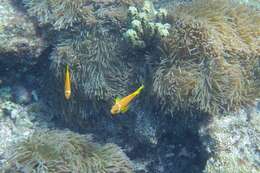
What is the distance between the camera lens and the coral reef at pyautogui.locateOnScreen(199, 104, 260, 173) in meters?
4.71

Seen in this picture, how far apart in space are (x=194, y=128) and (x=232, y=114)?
61 cm

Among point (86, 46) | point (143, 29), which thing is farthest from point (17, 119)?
point (143, 29)

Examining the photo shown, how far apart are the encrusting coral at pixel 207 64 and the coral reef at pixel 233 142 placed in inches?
7.2

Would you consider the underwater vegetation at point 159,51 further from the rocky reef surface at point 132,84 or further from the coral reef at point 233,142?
the coral reef at point 233,142

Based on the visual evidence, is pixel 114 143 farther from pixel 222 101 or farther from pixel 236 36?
pixel 236 36

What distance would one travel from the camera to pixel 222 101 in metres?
4.86

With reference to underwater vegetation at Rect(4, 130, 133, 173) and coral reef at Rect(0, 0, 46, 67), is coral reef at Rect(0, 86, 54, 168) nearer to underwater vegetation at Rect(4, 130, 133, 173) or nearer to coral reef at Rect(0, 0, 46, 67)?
underwater vegetation at Rect(4, 130, 133, 173)

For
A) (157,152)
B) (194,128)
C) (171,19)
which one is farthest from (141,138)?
(171,19)

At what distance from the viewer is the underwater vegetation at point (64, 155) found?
15.2 feet

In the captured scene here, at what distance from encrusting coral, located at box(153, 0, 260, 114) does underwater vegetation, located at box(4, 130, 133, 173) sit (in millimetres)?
1129

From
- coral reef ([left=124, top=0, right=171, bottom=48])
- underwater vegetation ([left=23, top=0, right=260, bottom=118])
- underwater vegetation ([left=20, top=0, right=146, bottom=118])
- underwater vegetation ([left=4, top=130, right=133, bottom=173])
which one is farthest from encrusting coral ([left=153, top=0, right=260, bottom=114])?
underwater vegetation ([left=4, top=130, right=133, bottom=173])

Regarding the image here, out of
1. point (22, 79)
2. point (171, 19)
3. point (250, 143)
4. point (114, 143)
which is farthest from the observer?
point (22, 79)

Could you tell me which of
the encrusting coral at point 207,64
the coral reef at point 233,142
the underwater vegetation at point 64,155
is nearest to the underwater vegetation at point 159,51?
the encrusting coral at point 207,64

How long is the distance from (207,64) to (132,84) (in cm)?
118
